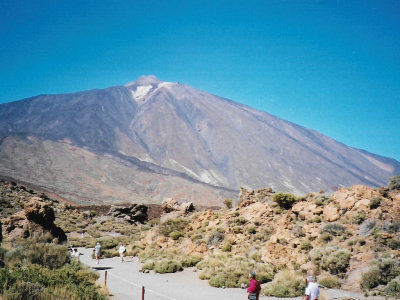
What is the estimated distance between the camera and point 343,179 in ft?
625

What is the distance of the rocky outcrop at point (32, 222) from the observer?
1922 cm

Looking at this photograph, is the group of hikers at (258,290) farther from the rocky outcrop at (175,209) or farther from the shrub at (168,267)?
the rocky outcrop at (175,209)

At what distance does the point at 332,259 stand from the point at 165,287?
23.7 feet

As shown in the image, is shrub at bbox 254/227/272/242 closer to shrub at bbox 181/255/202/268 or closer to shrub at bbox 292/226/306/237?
shrub at bbox 292/226/306/237

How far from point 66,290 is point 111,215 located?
127ft

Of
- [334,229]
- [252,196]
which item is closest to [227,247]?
[334,229]

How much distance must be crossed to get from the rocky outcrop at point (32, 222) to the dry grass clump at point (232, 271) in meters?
10.9

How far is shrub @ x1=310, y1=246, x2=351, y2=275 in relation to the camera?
41.0ft

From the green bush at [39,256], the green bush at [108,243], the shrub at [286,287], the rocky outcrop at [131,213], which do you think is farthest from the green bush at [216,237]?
the rocky outcrop at [131,213]

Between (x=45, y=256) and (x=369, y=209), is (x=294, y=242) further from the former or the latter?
(x=45, y=256)

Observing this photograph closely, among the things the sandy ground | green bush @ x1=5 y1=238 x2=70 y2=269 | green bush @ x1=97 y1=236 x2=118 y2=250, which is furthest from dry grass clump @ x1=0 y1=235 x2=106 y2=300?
green bush @ x1=97 y1=236 x2=118 y2=250

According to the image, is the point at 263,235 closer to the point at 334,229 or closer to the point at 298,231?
the point at 298,231

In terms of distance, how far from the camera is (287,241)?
16.7 m

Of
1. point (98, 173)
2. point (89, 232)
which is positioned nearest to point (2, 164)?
point (98, 173)
